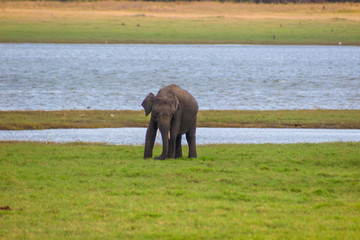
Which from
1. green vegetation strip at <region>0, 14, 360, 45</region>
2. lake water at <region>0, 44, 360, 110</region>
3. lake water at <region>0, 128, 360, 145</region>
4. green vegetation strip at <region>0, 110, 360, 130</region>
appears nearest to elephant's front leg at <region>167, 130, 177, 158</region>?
lake water at <region>0, 128, 360, 145</region>

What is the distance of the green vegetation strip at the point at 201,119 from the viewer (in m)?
23.9

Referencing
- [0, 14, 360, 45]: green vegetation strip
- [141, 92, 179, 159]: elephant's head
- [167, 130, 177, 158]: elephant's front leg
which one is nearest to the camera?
[141, 92, 179, 159]: elephant's head

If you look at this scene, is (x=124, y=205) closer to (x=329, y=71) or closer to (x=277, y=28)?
(x=329, y=71)

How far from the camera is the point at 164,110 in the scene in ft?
48.2

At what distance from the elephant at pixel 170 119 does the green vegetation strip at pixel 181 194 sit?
20.8 inches

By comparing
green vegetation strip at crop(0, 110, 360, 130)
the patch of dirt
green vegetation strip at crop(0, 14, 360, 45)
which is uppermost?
the patch of dirt

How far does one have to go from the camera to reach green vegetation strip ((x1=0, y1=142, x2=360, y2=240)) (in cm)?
882

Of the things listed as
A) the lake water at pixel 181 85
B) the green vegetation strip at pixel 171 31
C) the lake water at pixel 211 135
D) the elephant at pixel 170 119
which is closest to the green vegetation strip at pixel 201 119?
the lake water at pixel 211 135

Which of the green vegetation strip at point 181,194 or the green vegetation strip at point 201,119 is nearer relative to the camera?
the green vegetation strip at point 181,194

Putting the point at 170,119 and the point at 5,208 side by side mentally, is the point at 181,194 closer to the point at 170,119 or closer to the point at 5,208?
the point at 5,208

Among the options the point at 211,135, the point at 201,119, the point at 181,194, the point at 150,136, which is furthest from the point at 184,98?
the point at 201,119

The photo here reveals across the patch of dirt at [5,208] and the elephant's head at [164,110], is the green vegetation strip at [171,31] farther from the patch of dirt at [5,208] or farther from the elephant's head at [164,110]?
the patch of dirt at [5,208]

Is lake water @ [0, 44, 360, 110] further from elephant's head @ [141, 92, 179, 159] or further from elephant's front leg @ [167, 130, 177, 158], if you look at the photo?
elephant's head @ [141, 92, 179, 159]

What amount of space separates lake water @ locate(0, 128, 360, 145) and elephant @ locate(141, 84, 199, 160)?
13.0 feet
